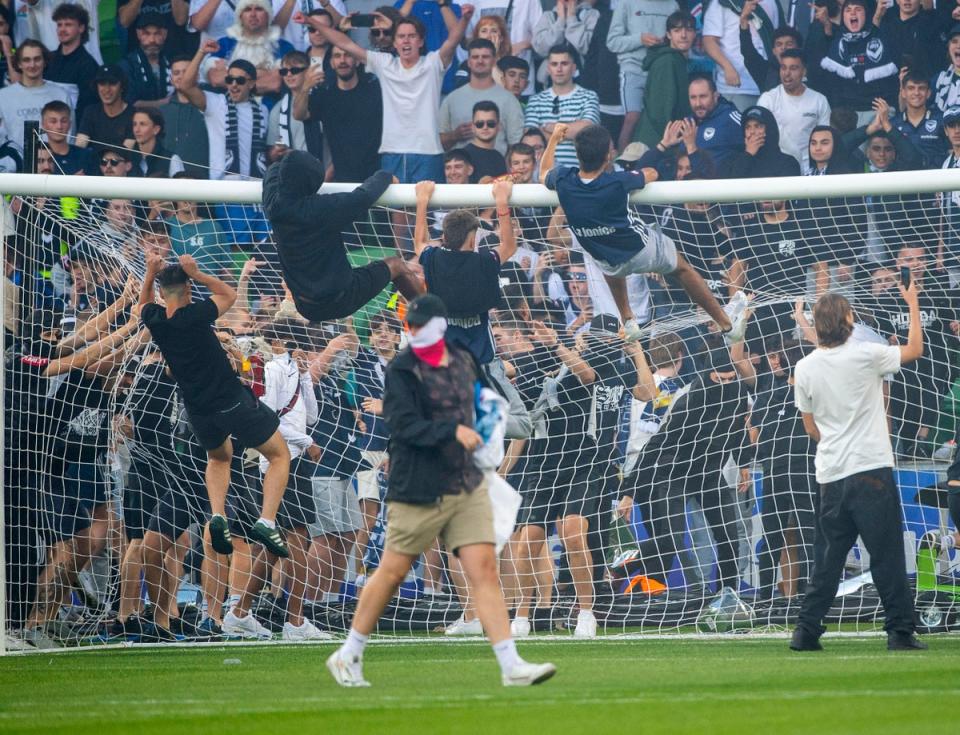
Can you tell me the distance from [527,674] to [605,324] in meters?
4.97

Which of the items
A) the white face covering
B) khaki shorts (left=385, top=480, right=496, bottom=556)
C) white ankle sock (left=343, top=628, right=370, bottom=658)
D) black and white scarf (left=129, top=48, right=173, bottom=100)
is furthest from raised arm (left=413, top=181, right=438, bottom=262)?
black and white scarf (left=129, top=48, right=173, bottom=100)

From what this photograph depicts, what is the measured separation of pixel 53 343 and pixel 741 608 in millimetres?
6377

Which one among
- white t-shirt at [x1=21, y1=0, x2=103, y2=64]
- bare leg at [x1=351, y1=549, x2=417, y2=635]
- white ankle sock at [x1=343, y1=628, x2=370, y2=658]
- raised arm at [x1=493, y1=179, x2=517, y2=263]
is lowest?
white ankle sock at [x1=343, y1=628, x2=370, y2=658]

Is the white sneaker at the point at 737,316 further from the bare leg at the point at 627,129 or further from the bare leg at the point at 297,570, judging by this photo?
the bare leg at the point at 627,129

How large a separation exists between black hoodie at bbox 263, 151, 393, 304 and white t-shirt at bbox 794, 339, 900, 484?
11.9 ft

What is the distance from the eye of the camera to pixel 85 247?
453 inches

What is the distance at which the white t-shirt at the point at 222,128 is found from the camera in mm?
14914

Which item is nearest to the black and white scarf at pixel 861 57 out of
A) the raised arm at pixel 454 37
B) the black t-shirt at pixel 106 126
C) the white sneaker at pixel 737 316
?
the raised arm at pixel 454 37

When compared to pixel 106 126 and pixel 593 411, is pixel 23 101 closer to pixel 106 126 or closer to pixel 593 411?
pixel 106 126

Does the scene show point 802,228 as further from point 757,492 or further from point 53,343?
point 53,343

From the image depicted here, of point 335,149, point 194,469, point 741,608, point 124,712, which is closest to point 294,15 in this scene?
point 335,149

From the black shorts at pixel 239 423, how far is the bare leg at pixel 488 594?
378cm

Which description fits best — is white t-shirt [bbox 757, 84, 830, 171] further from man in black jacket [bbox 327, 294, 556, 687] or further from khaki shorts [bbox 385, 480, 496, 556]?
khaki shorts [bbox 385, 480, 496, 556]

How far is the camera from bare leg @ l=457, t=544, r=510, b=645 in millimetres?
6871
